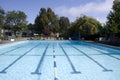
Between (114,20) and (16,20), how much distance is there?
38114 millimetres

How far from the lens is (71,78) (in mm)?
7352

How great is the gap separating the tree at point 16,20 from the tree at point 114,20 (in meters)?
34.8

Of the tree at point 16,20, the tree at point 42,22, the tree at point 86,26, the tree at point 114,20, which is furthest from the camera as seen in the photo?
the tree at point 42,22

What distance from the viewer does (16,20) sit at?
5947cm

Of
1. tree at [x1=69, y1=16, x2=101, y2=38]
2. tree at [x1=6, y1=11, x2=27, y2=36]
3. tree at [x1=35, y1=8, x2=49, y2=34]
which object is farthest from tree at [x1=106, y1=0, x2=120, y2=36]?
tree at [x1=35, y1=8, x2=49, y2=34]

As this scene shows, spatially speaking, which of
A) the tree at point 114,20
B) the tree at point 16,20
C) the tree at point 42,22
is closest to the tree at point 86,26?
the tree at point 114,20

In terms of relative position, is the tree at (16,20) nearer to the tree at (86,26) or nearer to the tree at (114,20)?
the tree at (86,26)

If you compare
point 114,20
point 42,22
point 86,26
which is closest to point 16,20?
point 42,22

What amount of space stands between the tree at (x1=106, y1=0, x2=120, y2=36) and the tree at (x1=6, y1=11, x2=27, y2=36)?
114ft

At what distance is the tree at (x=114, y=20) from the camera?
25109 mm

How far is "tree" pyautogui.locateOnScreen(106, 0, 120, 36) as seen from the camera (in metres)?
25.1

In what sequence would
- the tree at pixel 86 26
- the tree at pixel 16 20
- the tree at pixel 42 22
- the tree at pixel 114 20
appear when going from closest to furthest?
the tree at pixel 114 20 → the tree at pixel 86 26 → the tree at pixel 16 20 → the tree at pixel 42 22

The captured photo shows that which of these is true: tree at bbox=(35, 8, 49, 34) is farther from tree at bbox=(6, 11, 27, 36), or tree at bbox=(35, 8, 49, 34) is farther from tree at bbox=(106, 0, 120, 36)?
tree at bbox=(106, 0, 120, 36)

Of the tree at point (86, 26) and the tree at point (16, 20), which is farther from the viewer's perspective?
the tree at point (16, 20)
